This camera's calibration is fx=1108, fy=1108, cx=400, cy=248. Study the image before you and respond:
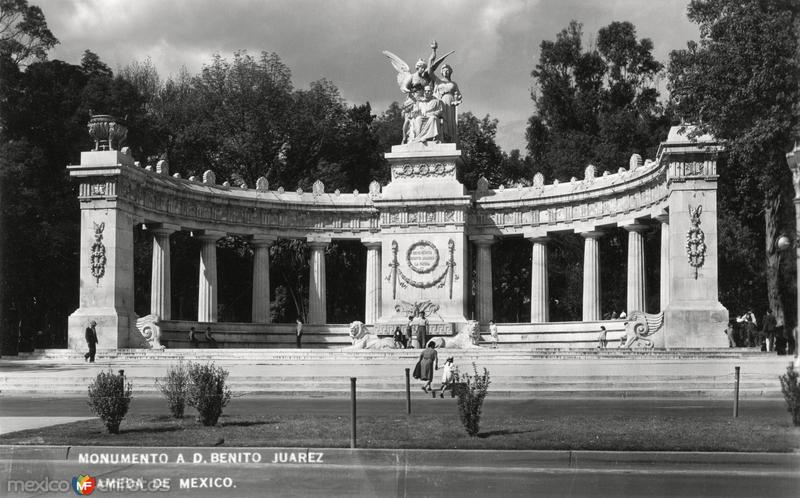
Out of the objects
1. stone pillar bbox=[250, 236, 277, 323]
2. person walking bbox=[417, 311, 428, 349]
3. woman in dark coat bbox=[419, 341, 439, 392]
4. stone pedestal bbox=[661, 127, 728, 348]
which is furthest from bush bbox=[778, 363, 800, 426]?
stone pillar bbox=[250, 236, 277, 323]

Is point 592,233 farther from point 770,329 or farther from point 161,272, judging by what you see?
point 161,272

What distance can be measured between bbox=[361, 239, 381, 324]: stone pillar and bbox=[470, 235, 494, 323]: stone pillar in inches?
218

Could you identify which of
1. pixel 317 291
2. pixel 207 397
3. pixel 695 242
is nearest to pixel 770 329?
pixel 695 242

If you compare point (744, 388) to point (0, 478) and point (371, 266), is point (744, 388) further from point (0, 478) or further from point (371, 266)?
point (371, 266)

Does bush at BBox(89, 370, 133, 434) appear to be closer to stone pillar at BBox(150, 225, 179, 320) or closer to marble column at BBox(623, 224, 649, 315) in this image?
stone pillar at BBox(150, 225, 179, 320)

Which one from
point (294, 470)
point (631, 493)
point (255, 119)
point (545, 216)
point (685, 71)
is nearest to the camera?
point (631, 493)

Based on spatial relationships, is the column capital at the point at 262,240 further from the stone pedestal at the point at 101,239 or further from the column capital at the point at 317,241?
the stone pedestal at the point at 101,239

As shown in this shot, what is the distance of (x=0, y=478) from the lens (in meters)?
16.4

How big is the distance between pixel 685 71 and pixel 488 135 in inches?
1649

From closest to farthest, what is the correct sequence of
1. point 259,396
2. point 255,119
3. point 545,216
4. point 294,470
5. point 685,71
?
point 294,470
point 259,396
point 685,71
point 545,216
point 255,119

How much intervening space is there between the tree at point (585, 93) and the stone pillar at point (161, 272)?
1074 inches

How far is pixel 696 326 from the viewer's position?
44375 mm

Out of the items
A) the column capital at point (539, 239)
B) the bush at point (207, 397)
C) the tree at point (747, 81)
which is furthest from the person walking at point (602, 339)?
the bush at point (207, 397)

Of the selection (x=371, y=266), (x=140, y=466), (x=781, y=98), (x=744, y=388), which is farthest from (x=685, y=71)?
(x=140, y=466)
